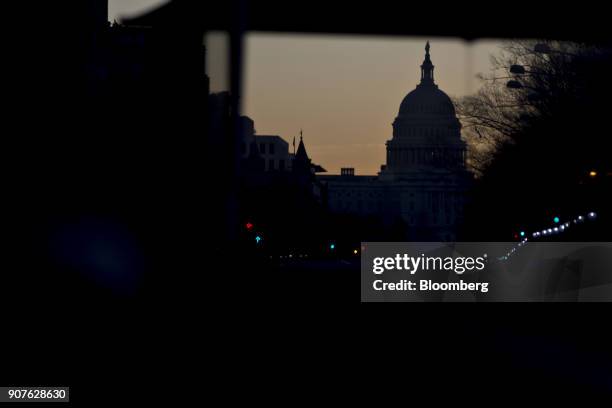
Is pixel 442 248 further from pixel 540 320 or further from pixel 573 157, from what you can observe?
pixel 573 157

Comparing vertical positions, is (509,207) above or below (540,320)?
above

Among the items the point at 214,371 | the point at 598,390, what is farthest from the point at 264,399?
the point at 598,390

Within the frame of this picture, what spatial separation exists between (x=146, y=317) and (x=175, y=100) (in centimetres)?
135

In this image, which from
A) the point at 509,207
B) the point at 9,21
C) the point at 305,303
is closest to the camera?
the point at 9,21

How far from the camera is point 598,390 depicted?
45.1 feet
